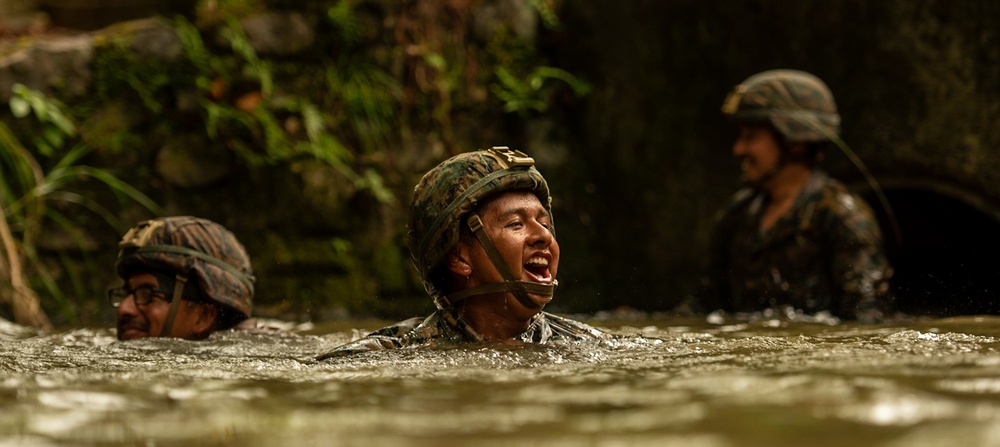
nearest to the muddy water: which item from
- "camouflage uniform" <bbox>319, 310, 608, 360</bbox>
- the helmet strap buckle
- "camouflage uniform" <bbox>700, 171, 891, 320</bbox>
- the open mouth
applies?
"camouflage uniform" <bbox>319, 310, 608, 360</bbox>

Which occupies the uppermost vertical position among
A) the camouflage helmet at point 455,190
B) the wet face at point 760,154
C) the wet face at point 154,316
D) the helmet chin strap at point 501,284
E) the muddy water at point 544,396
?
the wet face at point 760,154

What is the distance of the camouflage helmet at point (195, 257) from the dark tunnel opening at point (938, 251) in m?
4.87

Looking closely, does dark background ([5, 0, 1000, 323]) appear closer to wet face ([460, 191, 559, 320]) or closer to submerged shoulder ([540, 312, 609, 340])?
submerged shoulder ([540, 312, 609, 340])

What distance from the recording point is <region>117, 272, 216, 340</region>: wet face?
6229 millimetres

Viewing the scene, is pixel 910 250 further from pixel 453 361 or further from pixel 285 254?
pixel 453 361

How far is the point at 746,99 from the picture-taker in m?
7.74

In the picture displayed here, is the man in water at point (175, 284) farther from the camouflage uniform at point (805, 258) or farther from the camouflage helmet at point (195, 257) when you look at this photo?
the camouflage uniform at point (805, 258)

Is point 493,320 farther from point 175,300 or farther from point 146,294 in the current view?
point 146,294

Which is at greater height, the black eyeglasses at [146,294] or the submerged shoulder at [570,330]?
the black eyeglasses at [146,294]

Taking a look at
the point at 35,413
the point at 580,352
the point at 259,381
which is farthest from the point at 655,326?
the point at 35,413

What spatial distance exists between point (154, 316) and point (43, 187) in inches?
109

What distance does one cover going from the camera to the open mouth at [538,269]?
15.7 feet

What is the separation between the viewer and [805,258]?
24.6 feet

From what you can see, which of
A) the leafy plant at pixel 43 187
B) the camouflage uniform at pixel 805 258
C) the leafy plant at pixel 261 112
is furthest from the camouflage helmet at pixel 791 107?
the leafy plant at pixel 43 187
